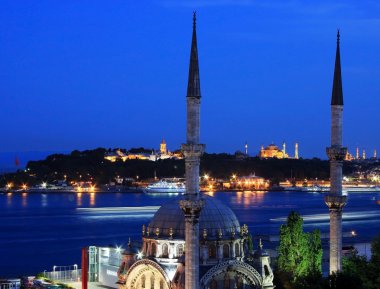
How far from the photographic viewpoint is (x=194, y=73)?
60.1 feet

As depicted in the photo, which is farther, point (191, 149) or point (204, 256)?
point (204, 256)

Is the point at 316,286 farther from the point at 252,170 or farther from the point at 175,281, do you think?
the point at 252,170

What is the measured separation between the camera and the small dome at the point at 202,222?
21.6m

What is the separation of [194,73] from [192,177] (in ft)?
8.03

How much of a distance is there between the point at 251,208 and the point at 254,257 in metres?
85.0

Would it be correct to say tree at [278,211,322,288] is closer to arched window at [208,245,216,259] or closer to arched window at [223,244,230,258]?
arched window at [223,244,230,258]

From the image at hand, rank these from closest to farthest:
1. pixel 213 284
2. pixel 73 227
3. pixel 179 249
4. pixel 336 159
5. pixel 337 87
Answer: pixel 213 284 < pixel 179 249 < pixel 336 159 < pixel 337 87 < pixel 73 227

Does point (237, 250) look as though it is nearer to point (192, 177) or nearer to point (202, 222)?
point (202, 222)

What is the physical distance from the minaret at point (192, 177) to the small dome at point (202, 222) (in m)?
2.96

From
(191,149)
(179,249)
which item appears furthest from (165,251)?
(191,149)

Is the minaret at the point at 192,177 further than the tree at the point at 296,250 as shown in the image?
No

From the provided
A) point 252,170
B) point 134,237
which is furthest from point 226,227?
point 252,170

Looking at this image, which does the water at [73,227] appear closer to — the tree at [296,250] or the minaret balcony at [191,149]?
the tree at [296,250]

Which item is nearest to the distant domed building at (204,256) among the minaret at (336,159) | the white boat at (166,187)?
the minaret at (336,159)
